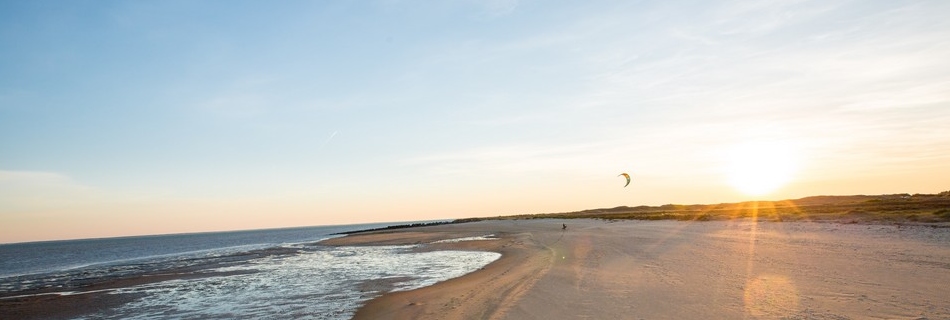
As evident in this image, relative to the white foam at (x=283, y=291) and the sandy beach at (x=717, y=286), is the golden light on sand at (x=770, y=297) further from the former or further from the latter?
the white foam at (x=283, y=291)

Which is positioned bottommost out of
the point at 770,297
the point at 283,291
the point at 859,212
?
the point at 283,291

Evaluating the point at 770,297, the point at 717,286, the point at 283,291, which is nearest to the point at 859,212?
the point at 717,286

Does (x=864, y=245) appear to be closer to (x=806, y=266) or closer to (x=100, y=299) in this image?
(x=806, y=266)

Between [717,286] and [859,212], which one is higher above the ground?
[859,212]

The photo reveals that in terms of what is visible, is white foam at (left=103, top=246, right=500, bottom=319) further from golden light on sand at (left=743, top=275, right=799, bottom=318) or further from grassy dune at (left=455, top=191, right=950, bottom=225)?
grassy dune at (left=455, top=191, right=950, bottom=225)

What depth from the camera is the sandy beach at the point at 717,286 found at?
10019 mm

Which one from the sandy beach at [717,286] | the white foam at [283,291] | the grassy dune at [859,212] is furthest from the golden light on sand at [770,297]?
the grassy dune at [859,212]

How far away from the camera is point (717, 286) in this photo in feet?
42.1

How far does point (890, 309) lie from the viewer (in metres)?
9.23

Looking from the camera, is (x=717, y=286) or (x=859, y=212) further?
(x=859, y=212)

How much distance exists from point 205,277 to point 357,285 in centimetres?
1242

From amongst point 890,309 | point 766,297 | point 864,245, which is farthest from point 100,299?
point 864,245

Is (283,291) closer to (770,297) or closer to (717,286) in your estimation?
(717,286)

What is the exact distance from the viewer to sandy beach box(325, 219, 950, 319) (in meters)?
10.0
